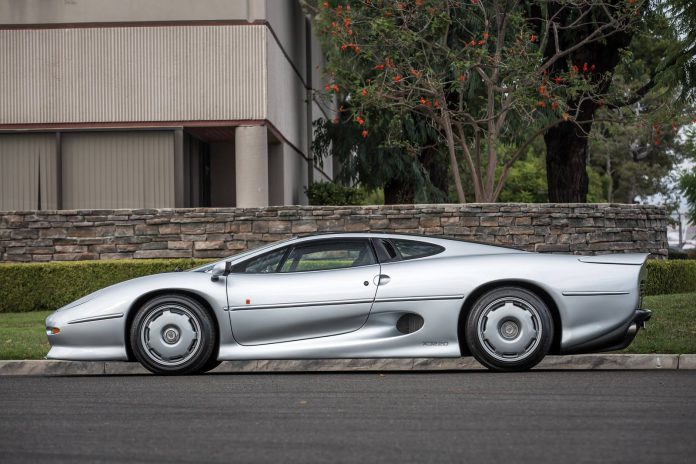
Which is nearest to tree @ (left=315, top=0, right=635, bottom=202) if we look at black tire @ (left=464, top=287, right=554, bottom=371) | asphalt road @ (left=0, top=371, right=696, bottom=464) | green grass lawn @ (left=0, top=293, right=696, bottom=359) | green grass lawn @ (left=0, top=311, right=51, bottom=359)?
green grass lawn @ (left=0, top=293, right=696, bottom=359)

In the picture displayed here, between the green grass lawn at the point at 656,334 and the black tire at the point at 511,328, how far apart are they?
1.96 m

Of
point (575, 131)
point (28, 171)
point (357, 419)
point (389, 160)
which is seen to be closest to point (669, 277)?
point (575, 131)

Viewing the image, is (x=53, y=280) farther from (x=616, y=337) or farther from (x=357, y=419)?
(x=357, y=419)

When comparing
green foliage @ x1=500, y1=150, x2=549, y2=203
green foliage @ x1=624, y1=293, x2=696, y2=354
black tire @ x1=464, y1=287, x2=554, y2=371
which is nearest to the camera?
black tire @ x1=464, y1=287, x2=554, y2=371

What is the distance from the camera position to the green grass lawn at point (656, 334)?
35.2 feet

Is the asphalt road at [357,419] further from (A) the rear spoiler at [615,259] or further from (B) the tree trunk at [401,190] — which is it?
(B) the tree trunk at [401,190]

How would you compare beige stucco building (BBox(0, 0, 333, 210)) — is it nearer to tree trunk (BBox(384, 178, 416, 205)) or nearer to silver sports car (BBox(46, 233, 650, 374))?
tree trunk (BBox(384, 178, 416, 205))

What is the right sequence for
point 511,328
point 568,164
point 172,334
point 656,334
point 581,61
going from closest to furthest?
1. point 511,328
2. point 172,334
3. point 656,334
4. point 581,61
5. point 568,164

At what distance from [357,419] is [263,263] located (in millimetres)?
3202

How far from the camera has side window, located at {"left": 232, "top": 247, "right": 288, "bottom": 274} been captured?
31.7 ft

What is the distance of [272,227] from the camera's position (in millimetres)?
18406

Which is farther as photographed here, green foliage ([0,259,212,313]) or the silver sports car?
green foliage ([0,259,212,313])

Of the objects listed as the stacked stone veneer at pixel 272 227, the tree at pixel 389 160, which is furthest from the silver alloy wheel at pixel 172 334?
the tree at pixel 389 160

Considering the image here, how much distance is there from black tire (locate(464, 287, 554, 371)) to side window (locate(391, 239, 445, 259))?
0.71 m
